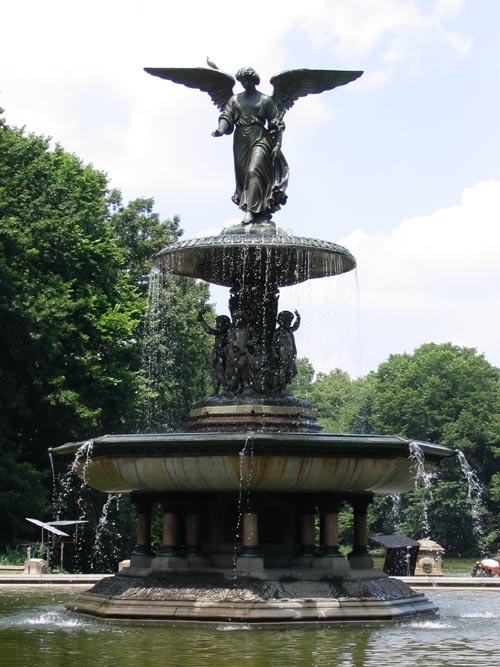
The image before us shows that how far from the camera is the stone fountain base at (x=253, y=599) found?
14.9 m

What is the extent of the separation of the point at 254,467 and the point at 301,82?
6456mm

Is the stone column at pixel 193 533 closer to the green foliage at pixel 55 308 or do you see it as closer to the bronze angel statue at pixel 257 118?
the bronze angel statue at pixel 257 118

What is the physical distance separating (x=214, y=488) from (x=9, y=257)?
20853mm

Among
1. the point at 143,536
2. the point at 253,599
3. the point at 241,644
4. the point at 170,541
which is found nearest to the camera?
the point at 241,644

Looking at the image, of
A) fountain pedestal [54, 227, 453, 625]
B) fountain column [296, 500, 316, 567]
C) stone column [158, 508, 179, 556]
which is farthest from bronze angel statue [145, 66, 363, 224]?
stone column [158, 508, 179, 556]

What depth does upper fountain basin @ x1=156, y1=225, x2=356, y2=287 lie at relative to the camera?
689 inches

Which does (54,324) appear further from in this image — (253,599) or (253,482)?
(253,599)

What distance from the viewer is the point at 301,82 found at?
19.0 meters

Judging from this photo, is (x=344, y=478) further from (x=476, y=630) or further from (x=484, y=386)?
(x=484, y=386)

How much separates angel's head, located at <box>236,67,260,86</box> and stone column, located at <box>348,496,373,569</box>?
636 centimetres

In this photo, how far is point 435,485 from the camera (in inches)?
2724

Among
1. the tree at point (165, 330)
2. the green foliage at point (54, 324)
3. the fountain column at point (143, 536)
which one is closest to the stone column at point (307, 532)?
the fountain column at point (143, 536)

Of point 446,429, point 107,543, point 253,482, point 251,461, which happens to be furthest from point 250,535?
point 446,429

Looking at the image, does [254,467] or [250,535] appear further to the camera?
[250,535]
